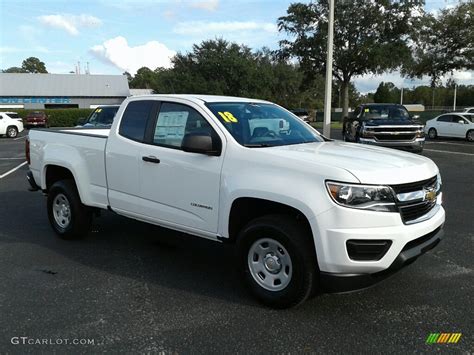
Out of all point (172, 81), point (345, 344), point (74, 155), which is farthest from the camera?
point (172, 81)

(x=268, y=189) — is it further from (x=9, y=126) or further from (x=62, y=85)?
(x=62, y=85)

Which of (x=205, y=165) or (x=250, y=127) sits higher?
(x=250, y=127)

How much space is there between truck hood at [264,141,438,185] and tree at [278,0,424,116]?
31.3 metres

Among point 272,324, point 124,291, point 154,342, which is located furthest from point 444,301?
point 124,291

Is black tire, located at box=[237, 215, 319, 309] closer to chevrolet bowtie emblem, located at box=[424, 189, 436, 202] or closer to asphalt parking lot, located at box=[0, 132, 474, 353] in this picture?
asphalt parking lot, located at box=[0, 132, 474, 353]

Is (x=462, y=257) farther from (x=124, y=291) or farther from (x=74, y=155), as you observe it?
(x=74, y=155)

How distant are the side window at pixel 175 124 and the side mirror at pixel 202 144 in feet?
0.83

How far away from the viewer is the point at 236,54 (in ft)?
184

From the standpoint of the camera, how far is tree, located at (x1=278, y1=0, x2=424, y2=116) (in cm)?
3347

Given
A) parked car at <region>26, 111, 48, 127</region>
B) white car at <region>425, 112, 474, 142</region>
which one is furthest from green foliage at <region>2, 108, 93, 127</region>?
white car at <region>425, 112, 474, 142</region>

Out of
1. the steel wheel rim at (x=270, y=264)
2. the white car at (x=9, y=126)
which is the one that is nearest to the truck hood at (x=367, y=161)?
the steel wheel rim at (x=270, y=264)

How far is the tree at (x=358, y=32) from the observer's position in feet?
110

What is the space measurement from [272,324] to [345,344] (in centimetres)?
60

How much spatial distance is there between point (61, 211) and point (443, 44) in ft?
103
